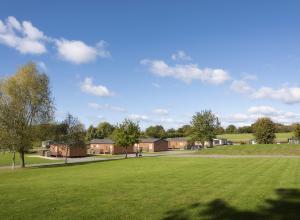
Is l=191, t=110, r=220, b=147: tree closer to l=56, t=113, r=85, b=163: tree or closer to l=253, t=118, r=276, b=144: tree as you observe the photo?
l=253, t=118, r=276, b=144: tree

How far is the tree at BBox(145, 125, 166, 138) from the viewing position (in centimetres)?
14520

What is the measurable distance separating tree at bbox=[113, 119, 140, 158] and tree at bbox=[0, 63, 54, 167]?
58.5 ft

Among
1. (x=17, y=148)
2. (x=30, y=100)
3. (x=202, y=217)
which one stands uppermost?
(x=30, y=100)

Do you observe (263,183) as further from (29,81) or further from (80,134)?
(80,134)

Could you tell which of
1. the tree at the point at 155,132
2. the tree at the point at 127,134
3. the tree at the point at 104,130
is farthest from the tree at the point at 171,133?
the tree at the point at 127,134

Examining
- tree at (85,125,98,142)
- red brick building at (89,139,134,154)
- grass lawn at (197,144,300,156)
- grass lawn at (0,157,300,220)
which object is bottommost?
grass lawn at (0,157,300,220)

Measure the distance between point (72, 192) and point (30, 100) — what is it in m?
29.5

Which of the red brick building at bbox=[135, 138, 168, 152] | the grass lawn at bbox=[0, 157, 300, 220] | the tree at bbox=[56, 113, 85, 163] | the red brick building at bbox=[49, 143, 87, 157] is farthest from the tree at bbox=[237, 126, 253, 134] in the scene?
the grass lawn at bbox=[0, 157, 300, 220]

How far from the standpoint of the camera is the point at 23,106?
43781 mm

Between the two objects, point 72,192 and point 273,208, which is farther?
point 72,192

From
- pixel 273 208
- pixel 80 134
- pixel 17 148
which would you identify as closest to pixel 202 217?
pixel 273 208

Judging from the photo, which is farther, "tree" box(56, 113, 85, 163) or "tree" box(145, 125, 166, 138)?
"tree" box(145, 125, 166, 138)

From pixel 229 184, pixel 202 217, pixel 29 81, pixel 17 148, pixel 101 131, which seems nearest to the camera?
pixel 202 217

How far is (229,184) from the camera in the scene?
19.7m
